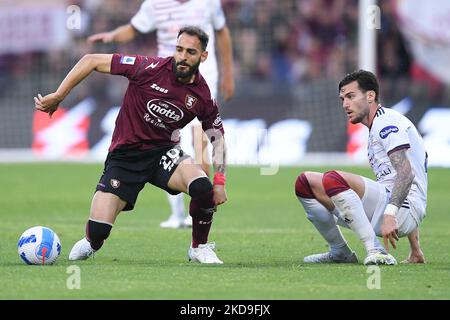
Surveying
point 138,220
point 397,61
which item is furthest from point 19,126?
point 138,220

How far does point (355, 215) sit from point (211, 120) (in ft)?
4.65

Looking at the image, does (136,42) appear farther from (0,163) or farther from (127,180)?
(127,180)

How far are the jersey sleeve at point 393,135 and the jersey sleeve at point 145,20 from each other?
437 centimetres

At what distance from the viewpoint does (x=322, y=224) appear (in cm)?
870

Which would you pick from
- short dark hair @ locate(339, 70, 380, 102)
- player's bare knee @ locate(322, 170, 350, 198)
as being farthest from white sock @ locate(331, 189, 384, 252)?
short dark hair @ locate(339, 70, 380, 102)

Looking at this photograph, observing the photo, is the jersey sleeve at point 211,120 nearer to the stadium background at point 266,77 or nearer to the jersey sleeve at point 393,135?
the jersey sleeve at point 393,135

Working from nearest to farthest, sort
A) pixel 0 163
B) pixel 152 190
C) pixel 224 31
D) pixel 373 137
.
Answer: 1. pixel 373 137
2. pixel 224 31
3. pixel 152 190
4. pixel 0 163

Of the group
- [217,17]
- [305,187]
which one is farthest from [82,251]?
[217,17]

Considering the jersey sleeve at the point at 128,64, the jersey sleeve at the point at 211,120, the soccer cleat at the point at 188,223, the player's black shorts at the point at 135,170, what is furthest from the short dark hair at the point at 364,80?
the soccer cleat at the point at 188,223

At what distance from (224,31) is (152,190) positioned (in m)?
5.64

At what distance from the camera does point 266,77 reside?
22.8 metres

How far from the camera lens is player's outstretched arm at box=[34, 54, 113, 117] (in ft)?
27.8

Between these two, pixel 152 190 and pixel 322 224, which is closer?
pixel 322 224

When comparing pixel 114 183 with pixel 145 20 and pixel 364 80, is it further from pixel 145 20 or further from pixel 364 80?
pixel 145 20
